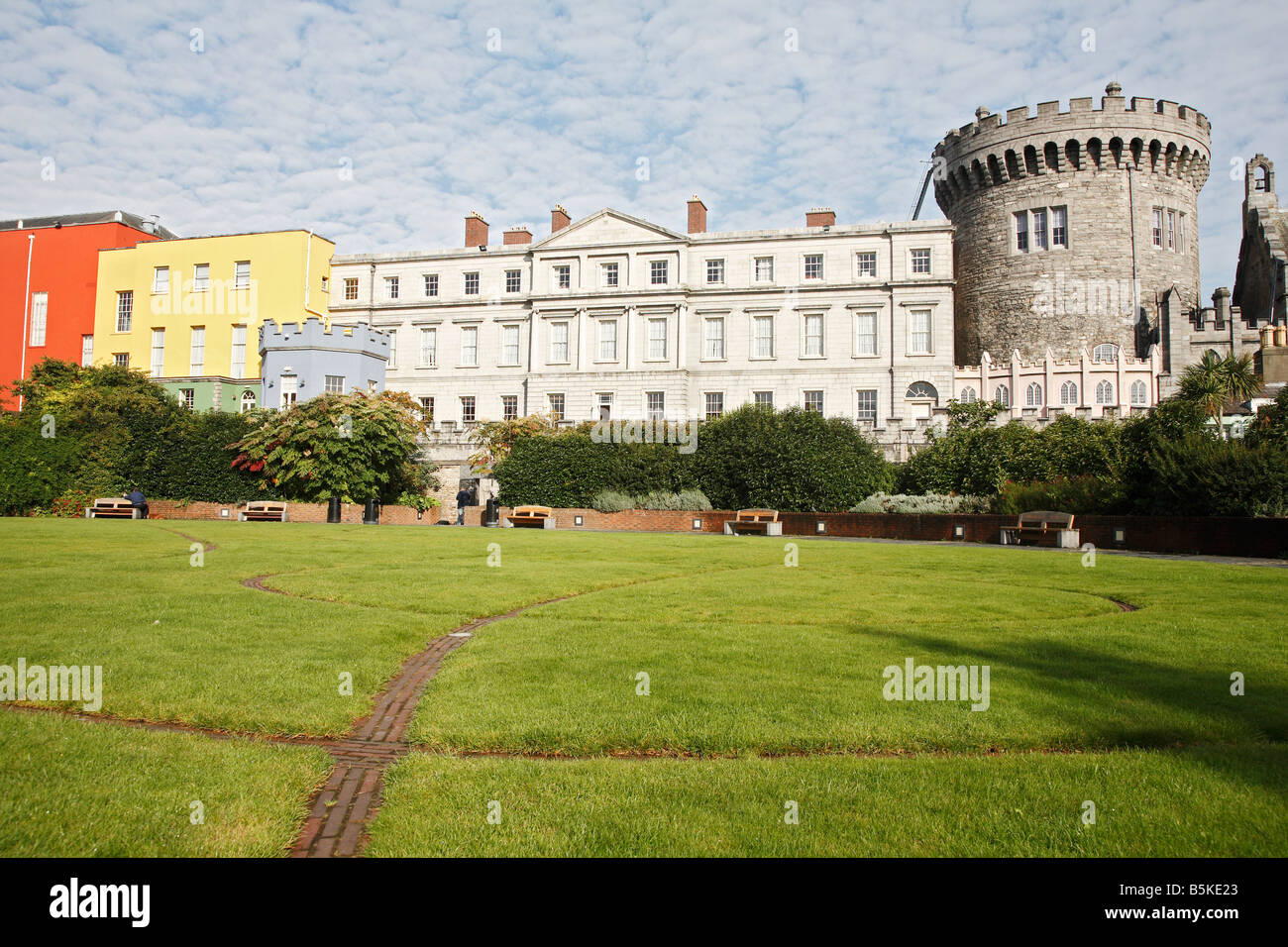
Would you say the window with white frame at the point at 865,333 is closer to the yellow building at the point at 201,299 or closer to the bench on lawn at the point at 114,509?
the yellow building at the point at 201,299

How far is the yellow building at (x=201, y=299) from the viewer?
6009 centimetres

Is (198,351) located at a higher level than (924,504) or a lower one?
higher

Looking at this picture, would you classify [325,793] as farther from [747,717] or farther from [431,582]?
[431,582]

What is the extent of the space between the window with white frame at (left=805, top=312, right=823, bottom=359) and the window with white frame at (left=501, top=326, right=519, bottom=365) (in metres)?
20.4

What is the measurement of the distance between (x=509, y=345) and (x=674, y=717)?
56.8 meters

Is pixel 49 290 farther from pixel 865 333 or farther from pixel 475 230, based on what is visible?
pixel 865 333

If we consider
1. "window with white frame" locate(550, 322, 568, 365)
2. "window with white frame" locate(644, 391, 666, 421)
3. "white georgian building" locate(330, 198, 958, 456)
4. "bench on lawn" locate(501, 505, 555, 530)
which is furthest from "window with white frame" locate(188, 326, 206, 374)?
"bench on lawn" locate(501, 505, 555, 530)

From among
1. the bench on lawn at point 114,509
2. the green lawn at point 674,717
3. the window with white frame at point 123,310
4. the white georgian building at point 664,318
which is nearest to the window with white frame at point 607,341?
the white georgian building at point 664,318

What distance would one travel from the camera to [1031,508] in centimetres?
2888

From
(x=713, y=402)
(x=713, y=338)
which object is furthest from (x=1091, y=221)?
(x=713, y=402)

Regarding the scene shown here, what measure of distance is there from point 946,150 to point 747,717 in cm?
6349

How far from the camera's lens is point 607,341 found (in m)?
59.0

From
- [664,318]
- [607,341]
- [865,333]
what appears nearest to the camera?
[865,333]
